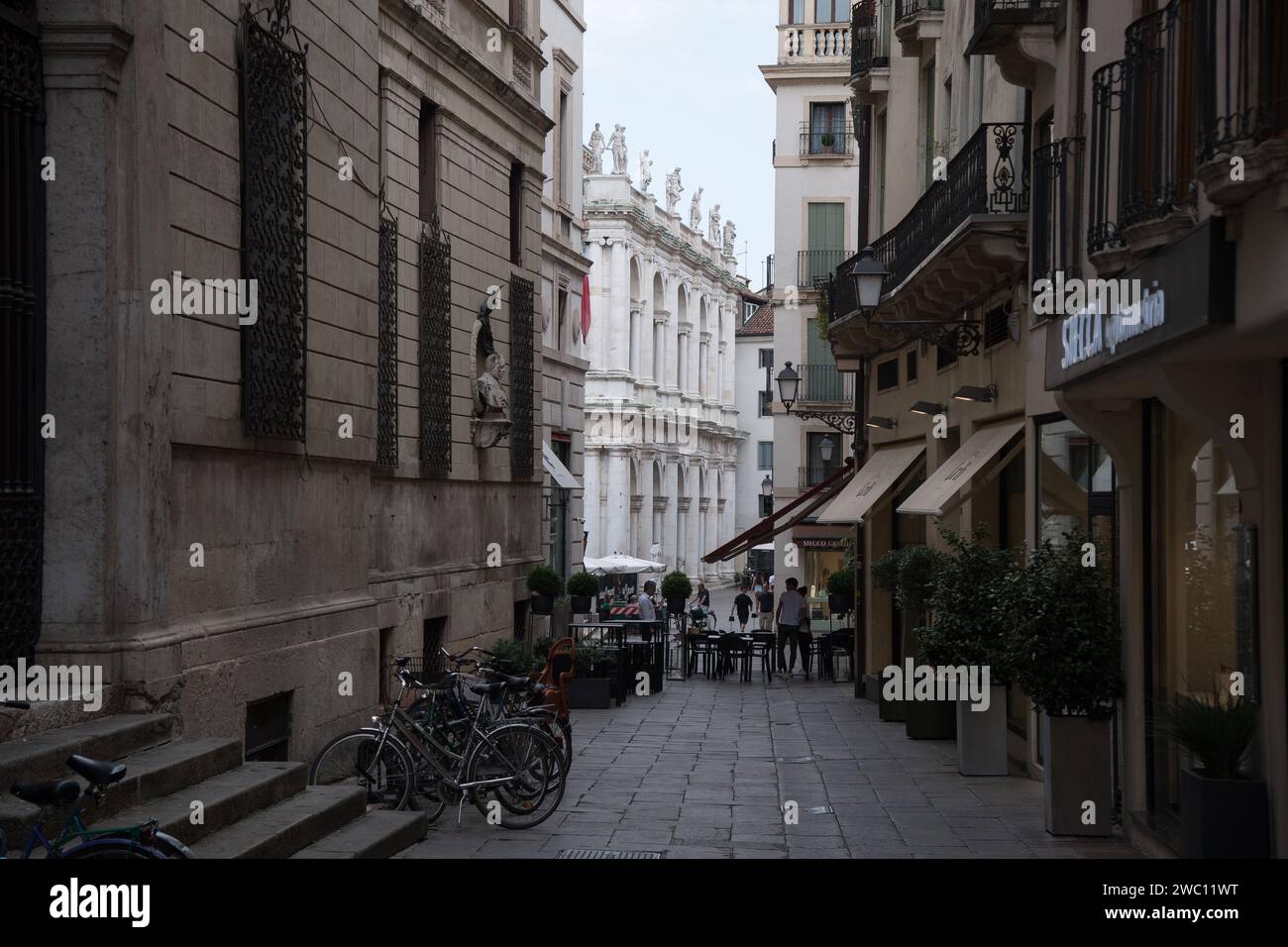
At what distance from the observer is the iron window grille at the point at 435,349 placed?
1884 centimetres

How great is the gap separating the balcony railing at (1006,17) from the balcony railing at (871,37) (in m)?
10.9

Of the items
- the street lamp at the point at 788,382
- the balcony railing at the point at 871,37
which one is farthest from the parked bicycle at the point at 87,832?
the street lamp at the point at 788,382

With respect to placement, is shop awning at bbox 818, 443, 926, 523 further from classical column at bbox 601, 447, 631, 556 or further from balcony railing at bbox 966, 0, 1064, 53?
classical column at bbox 601, 447, 631, 556

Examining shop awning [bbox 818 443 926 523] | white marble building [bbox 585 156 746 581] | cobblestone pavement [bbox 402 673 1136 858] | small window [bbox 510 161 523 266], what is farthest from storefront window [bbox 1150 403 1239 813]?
white marble building [bbox 585 156 746 581]

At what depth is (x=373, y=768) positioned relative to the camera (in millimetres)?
11289

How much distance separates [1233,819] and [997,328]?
8687 millimetres

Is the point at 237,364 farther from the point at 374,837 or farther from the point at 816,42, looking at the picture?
the point at 816,42

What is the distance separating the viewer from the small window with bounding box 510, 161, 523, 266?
78.4 ft

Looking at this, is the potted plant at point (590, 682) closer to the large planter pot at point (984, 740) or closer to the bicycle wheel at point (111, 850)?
the large planter pot at point (984, 740)

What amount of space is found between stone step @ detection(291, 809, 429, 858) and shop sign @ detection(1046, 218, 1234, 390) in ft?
17.1

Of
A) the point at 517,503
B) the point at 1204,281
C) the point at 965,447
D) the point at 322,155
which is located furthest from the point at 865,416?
the point at 1204,281

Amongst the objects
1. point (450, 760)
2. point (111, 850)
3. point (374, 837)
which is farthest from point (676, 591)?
point (111, 850)

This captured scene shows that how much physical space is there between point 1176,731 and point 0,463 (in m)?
6.53
